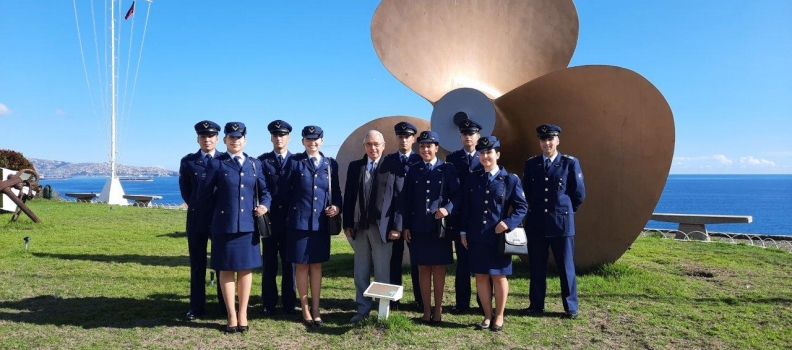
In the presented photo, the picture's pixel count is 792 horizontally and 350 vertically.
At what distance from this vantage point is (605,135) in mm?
5781

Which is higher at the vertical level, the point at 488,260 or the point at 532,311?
the point at 488,260

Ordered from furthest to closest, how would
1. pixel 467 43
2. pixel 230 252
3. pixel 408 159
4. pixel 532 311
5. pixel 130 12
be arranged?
pixel 130 12
pixel 467 43
pixel 532 311
pixel 408 159
pixel 230 252

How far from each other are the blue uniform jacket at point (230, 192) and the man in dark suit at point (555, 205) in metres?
2.52

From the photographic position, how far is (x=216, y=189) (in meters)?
4.41

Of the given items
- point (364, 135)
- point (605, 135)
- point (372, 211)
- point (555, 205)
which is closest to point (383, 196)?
point (372, 211)

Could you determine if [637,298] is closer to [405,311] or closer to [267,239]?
[405,311]

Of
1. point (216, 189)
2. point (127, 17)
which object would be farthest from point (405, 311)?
point (127, 17)

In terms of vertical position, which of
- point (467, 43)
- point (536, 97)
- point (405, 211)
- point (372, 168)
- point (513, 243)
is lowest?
point (513, 243)

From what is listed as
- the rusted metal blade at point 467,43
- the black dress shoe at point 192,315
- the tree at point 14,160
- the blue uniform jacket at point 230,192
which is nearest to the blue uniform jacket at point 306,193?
the blue uniform jacket at point 230,192

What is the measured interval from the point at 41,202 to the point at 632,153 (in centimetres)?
2101

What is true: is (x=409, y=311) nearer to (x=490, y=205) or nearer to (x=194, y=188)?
(x=490, y=205)

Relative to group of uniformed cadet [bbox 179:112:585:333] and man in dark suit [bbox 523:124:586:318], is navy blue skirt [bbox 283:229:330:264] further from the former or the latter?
man in dark suit [bbox 523:124:586:318]

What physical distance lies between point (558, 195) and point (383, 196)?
1589 millimetres

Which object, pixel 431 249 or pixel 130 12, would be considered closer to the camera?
pixel 431 249
